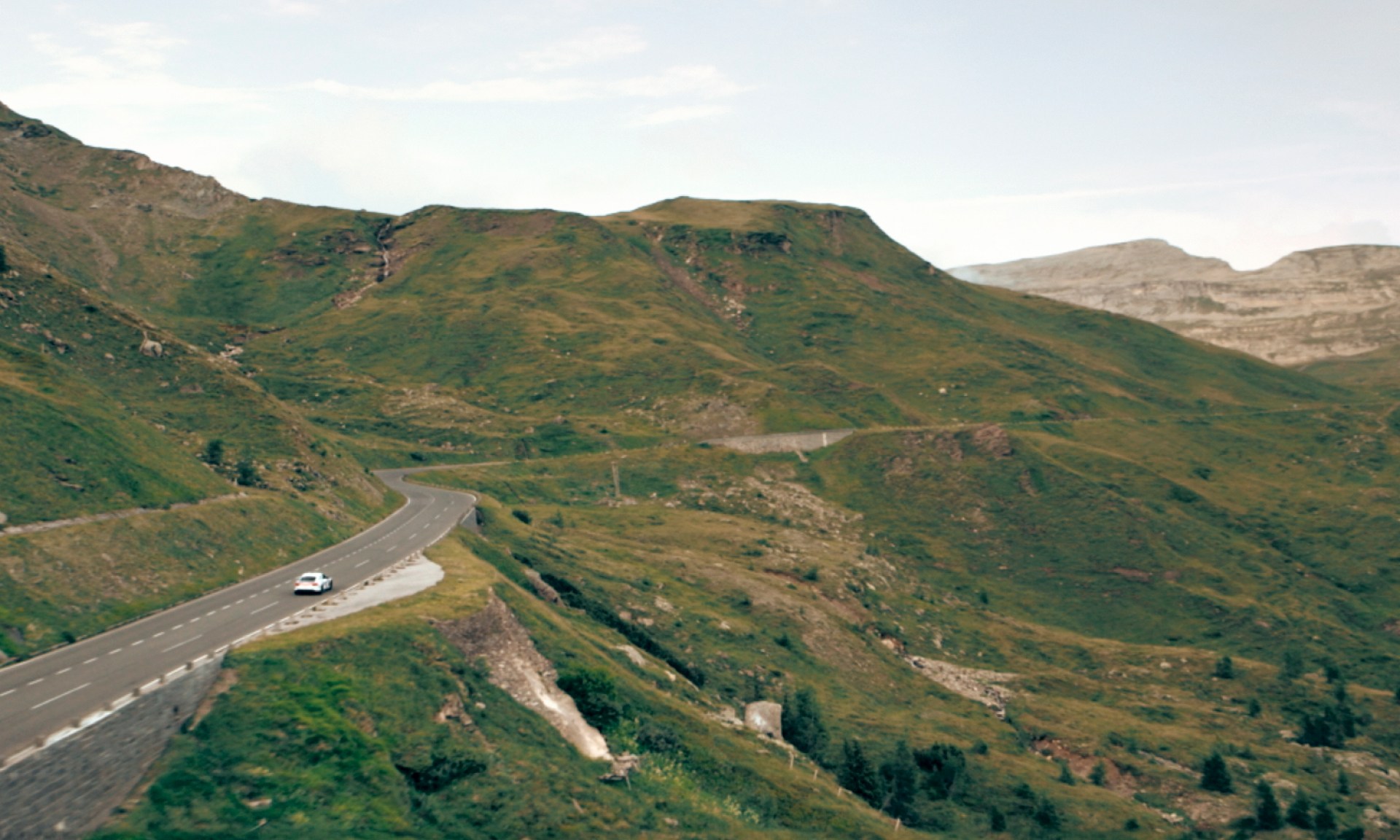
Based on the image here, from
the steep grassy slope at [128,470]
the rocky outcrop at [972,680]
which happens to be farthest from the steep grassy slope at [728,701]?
the steep grassy slope at [128,470]

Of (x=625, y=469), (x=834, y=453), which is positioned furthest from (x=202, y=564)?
(x=834, y=453)

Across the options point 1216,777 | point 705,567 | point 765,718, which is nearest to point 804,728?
point 765,718

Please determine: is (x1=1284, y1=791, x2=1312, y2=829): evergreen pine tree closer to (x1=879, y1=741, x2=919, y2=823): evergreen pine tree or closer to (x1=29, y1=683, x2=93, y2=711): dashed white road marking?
(x1=879, y1=741, x2=919, y2=823): evergreen pine tree

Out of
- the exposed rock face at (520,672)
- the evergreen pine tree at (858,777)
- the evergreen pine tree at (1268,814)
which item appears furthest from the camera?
the evergreen pine tree at (1268,814)

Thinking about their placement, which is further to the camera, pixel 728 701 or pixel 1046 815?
pixel 728 701

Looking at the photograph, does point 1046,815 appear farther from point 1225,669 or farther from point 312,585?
point 312,585

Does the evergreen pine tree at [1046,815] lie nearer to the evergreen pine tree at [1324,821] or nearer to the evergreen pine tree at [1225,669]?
the evergreen pine tree at [1324,821]
